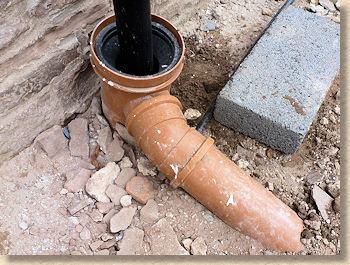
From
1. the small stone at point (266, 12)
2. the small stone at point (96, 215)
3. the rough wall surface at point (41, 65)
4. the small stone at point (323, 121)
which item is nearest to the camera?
the rough wall surface at point (41, 65)

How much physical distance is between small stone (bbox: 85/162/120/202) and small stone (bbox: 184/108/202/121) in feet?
2.27

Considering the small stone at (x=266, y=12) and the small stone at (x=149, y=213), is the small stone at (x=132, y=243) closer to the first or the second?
the small stone at (x=149, y=213)

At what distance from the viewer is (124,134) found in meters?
2.62

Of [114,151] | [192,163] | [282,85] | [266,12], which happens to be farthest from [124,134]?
[266,12]

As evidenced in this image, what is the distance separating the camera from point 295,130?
254 cm

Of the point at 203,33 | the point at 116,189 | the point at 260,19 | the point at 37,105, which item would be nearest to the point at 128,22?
the point at 37,105

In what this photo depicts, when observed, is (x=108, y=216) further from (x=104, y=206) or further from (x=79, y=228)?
(x=79, y=228)

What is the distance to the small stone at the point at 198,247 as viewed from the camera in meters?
2.31

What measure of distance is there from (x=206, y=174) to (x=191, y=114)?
76 centimetres

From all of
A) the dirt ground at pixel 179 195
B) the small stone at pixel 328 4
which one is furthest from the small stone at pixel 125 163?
the small stone at pixel 328 4

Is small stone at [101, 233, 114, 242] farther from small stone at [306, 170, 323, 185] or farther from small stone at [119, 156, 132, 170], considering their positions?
small stone at [306, 170, 323, 185]

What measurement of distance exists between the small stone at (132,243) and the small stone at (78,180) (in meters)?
0.45

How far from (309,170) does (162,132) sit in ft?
4.11

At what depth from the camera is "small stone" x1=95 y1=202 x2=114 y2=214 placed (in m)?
2.40
